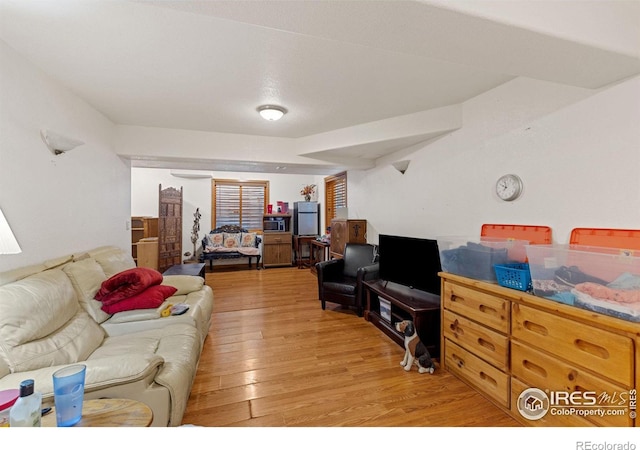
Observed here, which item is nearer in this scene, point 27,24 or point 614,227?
point 27,24

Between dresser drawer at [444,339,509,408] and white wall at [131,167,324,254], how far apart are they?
497 cm

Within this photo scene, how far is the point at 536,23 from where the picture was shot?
123 centimetres

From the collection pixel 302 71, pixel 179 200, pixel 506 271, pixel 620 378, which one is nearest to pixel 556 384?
pixel 620 378

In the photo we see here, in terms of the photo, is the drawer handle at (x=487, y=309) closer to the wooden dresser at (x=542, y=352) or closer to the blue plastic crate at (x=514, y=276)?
the wooden dresser at (x=542, y=352)

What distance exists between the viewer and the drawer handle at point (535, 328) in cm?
157

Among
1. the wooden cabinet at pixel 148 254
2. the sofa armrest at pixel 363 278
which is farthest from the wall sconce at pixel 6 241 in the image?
the wooden cabinet at pixel 148 254

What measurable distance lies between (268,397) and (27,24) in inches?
110

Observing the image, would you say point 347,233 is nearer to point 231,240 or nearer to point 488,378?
point 488,378

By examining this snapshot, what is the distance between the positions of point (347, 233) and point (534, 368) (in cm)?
319

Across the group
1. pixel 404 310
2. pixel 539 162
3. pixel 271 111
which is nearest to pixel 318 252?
pixel 404 310

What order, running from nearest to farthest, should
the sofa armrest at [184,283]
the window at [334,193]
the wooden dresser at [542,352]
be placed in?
the wooden dresser at [542,352], the sofa armrest at [184,283], the window at [334,193]

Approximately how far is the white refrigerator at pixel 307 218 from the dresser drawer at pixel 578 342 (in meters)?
5.43

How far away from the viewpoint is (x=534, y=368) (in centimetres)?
162
